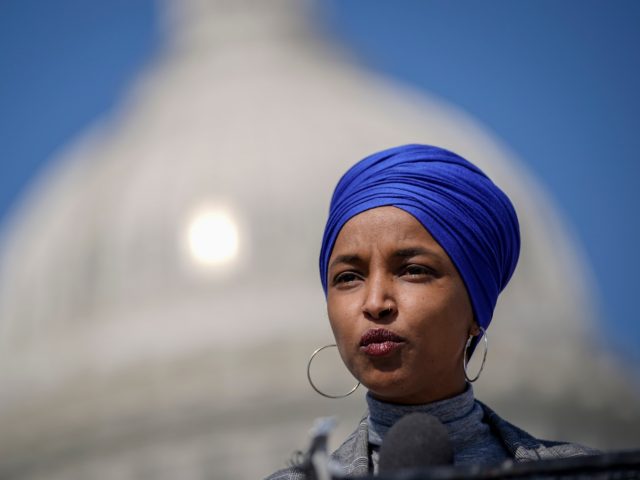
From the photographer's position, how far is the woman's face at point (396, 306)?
4.35 metres

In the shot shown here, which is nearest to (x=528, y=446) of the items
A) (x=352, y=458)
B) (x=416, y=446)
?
(x=352, y=458)

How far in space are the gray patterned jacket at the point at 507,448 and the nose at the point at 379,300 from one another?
1.28 feet

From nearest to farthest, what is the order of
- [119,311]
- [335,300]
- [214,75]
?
1. [335,300]
2. [119,311]
3. [214,75]

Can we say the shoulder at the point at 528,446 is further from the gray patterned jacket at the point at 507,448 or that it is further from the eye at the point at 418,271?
the eye at the point at 418,271

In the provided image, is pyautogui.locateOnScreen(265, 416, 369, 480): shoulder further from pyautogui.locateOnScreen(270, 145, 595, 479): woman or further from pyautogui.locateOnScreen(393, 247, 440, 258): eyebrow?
pyautogui.locateOnScreen(393, 247, 440, 258): eyebrow

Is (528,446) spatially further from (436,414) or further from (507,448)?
(436,414)

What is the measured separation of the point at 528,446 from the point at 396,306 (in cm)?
54

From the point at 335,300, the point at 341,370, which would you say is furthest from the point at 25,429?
the point at 335,300

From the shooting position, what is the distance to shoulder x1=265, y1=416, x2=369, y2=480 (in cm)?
437

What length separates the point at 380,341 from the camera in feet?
14.3

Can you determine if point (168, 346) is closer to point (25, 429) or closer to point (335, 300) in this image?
point (25, 429)

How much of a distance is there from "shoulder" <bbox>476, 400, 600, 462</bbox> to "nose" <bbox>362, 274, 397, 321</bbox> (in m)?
0.50

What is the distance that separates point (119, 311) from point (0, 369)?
4.26m

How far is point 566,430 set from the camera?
3816 centimetres
